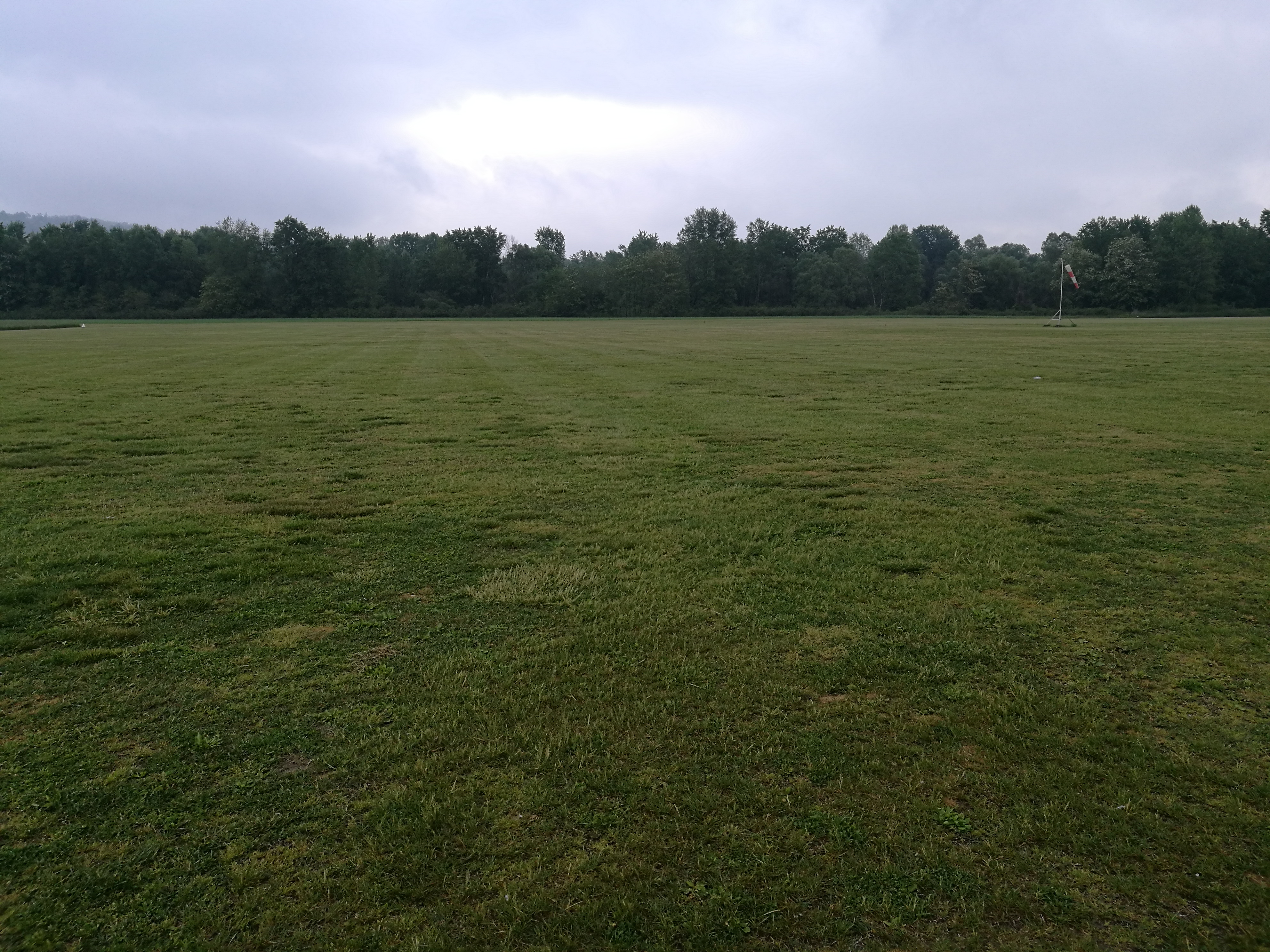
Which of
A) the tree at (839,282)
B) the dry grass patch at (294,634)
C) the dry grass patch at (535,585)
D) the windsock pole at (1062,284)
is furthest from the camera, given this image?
the tree at (839,282)

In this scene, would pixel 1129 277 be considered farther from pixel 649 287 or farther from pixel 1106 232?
pixel 649 287

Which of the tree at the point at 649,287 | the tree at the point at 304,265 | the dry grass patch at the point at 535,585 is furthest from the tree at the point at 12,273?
the dry grass patch at the point at 535,585

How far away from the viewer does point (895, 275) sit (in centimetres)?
10275

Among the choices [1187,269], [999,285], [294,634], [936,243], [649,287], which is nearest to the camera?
[294,634]

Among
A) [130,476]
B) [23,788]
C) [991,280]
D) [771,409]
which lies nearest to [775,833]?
[23,788]

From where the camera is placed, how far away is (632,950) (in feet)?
7.21

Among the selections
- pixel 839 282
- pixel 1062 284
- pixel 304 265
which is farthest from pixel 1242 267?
pixel 304 265

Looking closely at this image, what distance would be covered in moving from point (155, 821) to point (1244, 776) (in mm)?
3938

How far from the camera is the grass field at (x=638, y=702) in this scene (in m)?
2.35

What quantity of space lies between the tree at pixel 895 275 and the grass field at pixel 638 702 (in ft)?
330

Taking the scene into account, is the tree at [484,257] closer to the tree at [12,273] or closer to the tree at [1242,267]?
the tree at [12,273]

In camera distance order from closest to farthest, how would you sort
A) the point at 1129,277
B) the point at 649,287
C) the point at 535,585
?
the point at 535,585 < the point at 1129,277 < the point at 649,287

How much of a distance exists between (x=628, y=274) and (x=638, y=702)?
102705 millimetres

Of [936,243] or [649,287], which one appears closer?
[649,287]
